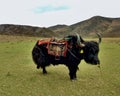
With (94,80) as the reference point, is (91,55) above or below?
above

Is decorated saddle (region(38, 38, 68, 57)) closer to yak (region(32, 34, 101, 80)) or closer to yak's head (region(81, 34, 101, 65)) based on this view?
yak (region(32, 34, 101, 80))

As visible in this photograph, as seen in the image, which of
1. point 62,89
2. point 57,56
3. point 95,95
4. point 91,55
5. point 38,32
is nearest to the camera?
point 95,95

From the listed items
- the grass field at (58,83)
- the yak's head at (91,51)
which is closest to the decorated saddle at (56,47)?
the yak's head at (91,51)

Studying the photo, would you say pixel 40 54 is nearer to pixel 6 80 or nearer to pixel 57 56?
pixel 57 56

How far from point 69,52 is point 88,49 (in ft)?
3.07

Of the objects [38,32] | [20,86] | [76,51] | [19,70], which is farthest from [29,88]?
[38,32]

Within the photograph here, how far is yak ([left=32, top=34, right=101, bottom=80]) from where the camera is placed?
44.5ft

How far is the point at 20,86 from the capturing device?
12.9 m

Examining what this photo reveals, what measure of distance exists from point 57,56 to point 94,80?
1.88m

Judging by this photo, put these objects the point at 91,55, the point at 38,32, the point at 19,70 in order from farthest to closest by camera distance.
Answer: the point at 38,32 < the point at 19,70 < the point at 91,55

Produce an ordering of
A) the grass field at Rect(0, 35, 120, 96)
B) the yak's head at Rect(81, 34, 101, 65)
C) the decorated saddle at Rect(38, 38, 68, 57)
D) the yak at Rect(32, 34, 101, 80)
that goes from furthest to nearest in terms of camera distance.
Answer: the decorated saddle at Rect(38, 38, 68, 57), the yak at Rect(32, 34, 101, 80), the yak's head at Rect(81, 34, 101, 65), the grass field at Rect(0, 35, 120, 96)

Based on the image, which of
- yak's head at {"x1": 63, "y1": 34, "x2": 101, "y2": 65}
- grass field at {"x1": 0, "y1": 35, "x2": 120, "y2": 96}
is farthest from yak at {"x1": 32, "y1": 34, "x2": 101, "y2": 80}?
grass field at {"x1": 0, "y1": 35, "x2": 120, "y2": 96}

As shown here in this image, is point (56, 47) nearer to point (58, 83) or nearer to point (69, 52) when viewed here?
point (69, 52)

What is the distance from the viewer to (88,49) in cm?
1363
